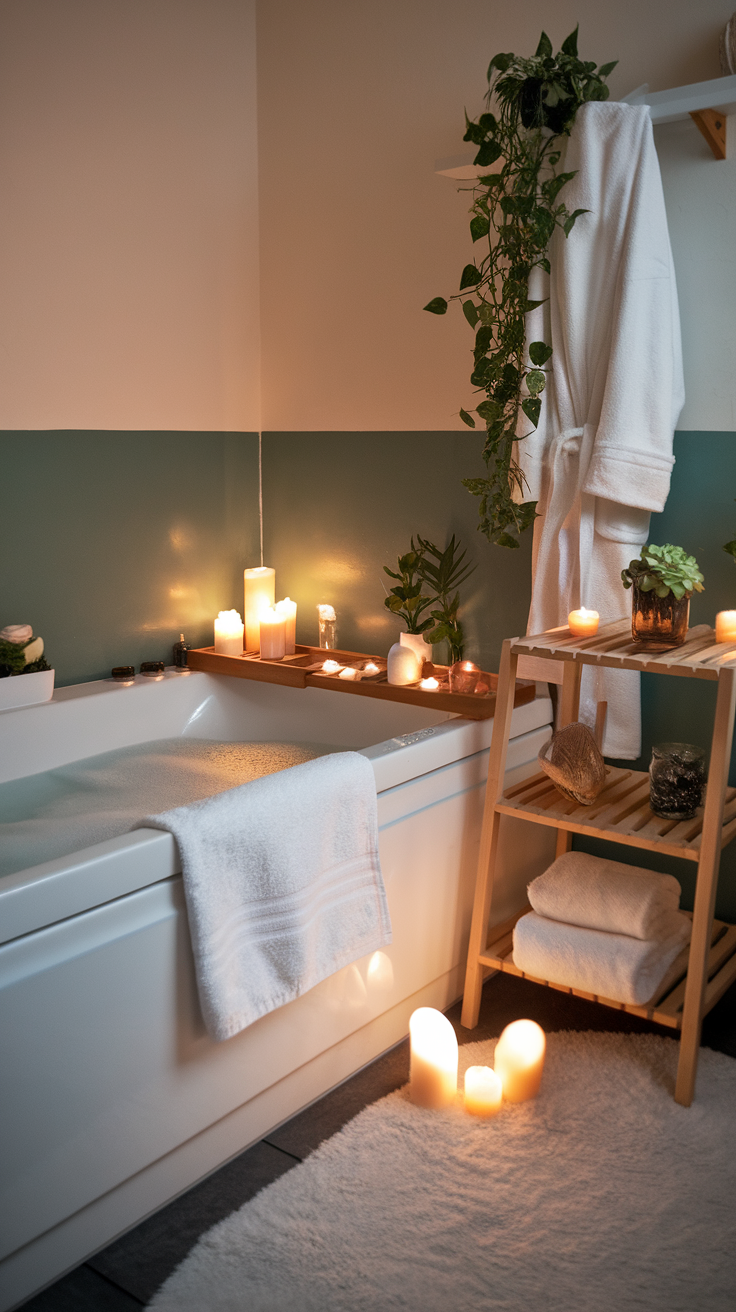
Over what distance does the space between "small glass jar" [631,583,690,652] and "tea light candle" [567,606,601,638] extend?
12cm

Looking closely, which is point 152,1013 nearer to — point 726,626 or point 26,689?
point 26,689

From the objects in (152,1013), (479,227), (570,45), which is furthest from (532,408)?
(152,1013)

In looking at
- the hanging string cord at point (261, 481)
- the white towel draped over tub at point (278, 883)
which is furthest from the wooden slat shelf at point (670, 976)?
the hanging string cord at point (261, 481)

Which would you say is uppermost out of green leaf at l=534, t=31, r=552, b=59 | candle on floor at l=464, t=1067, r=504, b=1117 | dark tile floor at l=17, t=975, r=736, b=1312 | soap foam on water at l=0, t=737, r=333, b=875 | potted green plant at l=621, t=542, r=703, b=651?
green leaf at l=534, t=31, r=552, b=59

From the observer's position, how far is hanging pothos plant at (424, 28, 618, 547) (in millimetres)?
2119

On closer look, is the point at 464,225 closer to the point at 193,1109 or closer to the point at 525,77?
the point at 525,77

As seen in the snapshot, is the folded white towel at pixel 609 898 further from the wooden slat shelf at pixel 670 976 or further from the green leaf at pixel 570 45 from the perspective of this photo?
the green leaf at pixel 570 45

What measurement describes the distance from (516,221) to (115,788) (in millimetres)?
1524

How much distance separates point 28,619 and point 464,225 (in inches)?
56.8

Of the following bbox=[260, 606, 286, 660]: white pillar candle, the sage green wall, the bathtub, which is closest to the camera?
the bathtub

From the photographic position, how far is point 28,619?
8.23ft

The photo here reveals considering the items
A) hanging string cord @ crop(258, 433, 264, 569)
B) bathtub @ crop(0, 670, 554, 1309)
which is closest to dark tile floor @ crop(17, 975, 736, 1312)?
bathtub @ crop(0, 670, 554, 1309)

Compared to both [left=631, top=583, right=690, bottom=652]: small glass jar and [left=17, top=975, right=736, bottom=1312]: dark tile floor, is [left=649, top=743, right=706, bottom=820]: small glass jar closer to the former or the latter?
[left=631, top=583, right=690, bottom=652]: small glass jar

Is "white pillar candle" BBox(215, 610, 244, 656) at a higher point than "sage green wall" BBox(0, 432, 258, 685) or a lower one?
lower
